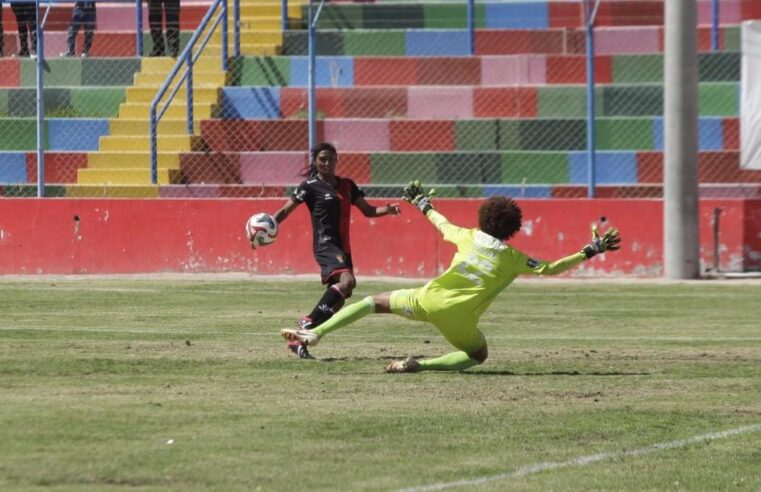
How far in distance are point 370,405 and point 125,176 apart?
15527mm

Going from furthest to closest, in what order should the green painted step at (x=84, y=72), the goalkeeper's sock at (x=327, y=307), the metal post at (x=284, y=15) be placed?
the metal post at (x=284, y=15) → the green painted step at (x=84, y=72) → the goalkeeper's sock at (x=327, y=307)

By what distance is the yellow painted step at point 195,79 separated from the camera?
26.9 metres

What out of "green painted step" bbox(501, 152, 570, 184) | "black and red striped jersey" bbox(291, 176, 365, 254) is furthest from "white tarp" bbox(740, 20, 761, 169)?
"black and red striped jersey" bbox(291, 176, 365, 254)

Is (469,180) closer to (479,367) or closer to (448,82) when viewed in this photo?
(448,82)

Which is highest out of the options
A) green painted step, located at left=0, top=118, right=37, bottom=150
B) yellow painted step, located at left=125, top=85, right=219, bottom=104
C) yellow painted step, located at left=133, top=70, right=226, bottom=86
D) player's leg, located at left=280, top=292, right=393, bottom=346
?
yellow painted step, located at left=133, top=70, right=226, bottom=86

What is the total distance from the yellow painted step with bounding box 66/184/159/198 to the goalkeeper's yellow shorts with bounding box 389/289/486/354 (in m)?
12.9

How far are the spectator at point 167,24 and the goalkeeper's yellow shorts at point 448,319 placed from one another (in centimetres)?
1624

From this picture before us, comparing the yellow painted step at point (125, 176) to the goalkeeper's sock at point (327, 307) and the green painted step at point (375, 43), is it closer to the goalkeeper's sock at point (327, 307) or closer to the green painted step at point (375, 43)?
the green painted step at point (375, 43)

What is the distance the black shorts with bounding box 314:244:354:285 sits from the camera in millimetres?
13383

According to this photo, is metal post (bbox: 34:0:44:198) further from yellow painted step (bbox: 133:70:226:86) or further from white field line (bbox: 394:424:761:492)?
white field line (bbox: 394:424:761:492)

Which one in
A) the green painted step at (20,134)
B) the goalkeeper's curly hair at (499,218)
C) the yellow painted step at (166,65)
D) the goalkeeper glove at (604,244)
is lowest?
the goalkeeper glove at (604,244)

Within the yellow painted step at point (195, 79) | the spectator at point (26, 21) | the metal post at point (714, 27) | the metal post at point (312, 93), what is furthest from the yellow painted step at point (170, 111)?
the metal post at point (714, 27)

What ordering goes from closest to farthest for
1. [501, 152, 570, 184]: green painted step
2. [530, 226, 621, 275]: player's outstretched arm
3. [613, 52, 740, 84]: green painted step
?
[530, 226, 621, 275]: player's outstretched arm < [501, 152, 570, 184]: green painted step < [613, 52, 740, 84]: green painted step

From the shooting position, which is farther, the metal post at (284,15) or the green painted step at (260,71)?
the metal post at (284,15)
